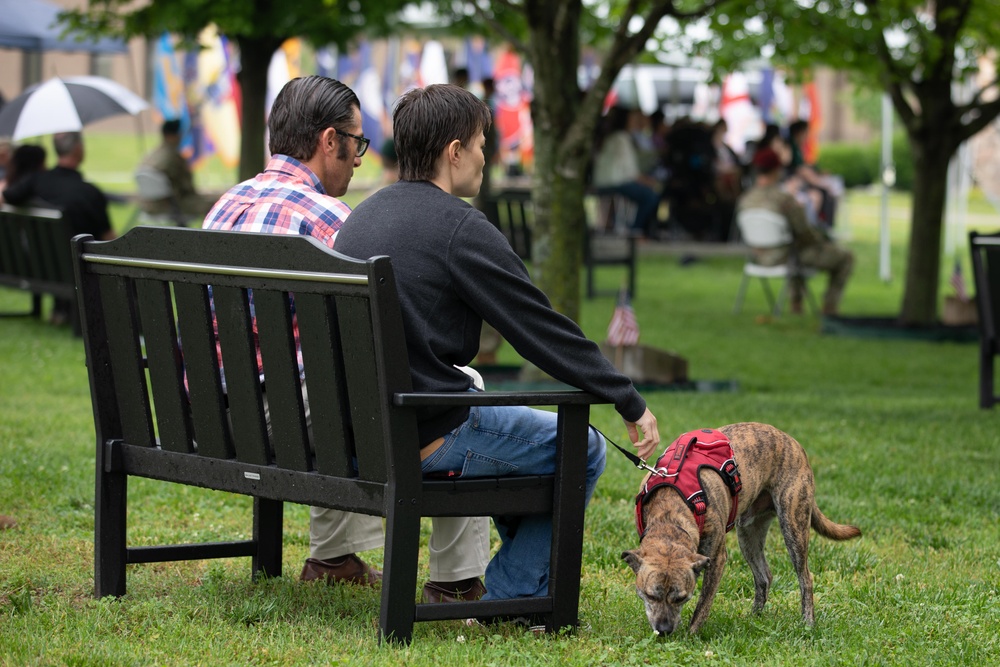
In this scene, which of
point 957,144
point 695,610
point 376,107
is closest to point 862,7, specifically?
point 957,144

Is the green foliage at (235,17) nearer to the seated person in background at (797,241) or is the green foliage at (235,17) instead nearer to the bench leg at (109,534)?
the seated person in background at (797,241)

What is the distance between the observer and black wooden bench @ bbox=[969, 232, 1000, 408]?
8.79 m

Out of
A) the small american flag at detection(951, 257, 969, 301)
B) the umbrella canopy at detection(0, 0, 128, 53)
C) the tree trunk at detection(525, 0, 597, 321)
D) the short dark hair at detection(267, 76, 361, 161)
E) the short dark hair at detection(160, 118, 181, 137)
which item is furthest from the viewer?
the short dark hair at detection(160, 118, 181, 137)

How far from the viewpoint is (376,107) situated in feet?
108

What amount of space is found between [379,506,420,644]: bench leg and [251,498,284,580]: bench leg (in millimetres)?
1124

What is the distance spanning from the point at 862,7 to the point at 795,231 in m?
2.82

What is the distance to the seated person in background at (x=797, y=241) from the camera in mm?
14957

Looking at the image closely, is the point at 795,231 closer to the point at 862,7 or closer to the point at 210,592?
the point at 862,7

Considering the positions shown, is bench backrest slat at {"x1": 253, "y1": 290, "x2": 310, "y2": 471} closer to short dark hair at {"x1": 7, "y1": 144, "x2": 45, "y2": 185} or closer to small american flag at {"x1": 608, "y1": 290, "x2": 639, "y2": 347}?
small american flag at {"x1": 608, "y1": 290, "x2": 639, "y2": 347}

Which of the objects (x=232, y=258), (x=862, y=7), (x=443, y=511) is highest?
(x=862, y=7)

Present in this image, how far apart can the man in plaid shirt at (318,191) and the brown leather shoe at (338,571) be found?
413 mm

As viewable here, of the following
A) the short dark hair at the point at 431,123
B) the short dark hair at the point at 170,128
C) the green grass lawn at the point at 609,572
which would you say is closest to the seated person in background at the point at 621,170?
the short dark hair at the point at 170,128

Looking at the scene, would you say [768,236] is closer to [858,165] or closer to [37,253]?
[37,253]

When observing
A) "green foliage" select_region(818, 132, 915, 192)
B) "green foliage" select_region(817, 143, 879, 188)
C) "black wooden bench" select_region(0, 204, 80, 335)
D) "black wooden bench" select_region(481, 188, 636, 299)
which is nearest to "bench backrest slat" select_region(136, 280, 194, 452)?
"black wooden bench" select_region(0, 204, 80, 335)
